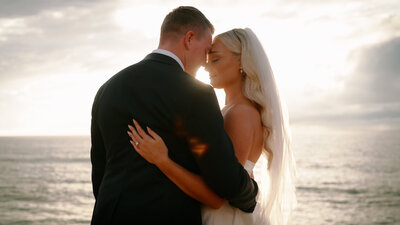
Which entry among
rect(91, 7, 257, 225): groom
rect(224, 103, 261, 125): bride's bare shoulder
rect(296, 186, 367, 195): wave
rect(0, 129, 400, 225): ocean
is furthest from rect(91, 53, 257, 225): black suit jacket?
rect(296, 186, 367, 195): wave

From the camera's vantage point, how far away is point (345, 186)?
109ft

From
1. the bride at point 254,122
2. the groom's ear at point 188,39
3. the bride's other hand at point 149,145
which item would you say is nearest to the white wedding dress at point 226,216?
the bride at point 254,122

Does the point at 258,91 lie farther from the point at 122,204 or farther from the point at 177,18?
the point at 122,204

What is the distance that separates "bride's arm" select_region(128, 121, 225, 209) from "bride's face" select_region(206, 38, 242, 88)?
146cm

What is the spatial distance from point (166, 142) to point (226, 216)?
1044mm

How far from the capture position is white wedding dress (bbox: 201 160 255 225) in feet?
9.54

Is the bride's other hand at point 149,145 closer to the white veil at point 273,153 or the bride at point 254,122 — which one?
the bride at point 254,122

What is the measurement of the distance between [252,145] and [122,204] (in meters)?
1.43

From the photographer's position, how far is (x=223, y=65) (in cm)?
362

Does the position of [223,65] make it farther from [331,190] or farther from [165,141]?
[331,190]

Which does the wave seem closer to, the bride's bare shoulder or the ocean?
the ocean

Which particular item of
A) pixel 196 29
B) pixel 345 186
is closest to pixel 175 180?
pixel 196 29

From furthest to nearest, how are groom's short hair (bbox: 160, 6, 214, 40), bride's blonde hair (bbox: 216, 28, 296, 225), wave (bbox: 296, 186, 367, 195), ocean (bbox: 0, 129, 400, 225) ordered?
wave (bbox: 296, 186, 367, 195) < ocean (bbox: 0, 129, 400, 225) < bride's blonde hair (bbox: 216, 28, 296, 225) < groom's short hair (bbox: 160, 6, 214, 40)

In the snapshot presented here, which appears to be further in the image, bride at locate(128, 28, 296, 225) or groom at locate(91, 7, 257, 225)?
bride at locate(128, 28, 296, 225)
